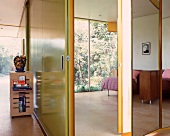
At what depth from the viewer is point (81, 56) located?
8352 millimetres

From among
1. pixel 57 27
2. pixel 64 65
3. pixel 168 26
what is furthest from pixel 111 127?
pixel 168 26

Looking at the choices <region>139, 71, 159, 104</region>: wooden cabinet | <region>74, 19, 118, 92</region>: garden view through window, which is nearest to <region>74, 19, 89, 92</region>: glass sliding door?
<region>74, 19, 118, 92</region>: garden view through window

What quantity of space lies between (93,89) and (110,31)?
2.64 m

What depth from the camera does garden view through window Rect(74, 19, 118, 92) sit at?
829 centimetres

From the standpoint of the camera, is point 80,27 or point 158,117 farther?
point 80,27

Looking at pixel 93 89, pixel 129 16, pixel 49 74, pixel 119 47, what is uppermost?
pixel 129 16

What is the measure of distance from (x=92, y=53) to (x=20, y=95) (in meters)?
4.73

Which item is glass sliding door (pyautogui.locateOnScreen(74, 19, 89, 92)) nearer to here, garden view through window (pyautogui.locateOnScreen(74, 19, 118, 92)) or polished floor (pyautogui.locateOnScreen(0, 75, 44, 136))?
garden view through window (pyautogui.locateOnScreen(74, 19, 118, 92))

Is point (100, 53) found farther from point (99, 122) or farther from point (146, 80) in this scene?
point (99, 122)

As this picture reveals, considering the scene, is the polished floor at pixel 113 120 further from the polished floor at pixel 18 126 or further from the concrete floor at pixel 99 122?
the polished floor at pixel 18 126

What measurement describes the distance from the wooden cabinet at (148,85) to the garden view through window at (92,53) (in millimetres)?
4250

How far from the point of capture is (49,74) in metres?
3.04

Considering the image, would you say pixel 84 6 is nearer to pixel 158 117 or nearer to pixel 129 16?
pixel 129 16

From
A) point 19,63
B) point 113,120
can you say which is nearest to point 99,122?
point 113,120
